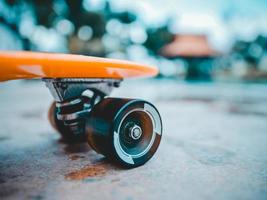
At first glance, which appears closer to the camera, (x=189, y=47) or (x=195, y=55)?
(x=195, y=55)

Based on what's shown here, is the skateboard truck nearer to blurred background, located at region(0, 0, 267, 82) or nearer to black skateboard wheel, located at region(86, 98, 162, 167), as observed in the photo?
black skateboard wheel, located at region(86, 98, 162, 167)

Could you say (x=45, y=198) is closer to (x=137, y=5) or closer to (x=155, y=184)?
→ (x=155, y=184)

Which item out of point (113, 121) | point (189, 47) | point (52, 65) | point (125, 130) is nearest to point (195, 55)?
point (189, 47)

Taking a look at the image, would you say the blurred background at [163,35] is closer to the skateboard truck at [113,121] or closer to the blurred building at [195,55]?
the blurred building at [195,55]

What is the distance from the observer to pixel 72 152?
1921 mm

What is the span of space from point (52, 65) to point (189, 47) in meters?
22.7

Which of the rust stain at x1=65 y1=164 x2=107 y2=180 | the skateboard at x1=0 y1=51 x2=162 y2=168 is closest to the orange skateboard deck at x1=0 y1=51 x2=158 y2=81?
the skateboard at x1=0 y1=51 x2=162 y2=168

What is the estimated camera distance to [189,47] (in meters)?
22.9

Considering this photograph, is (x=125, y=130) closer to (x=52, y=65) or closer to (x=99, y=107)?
(x=99, y=107)

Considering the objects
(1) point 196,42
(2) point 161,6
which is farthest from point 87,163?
(2) point 161,6

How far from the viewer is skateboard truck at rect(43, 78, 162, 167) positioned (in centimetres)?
148

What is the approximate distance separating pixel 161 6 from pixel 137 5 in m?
3.16

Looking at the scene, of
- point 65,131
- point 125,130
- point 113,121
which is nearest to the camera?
point 113,121

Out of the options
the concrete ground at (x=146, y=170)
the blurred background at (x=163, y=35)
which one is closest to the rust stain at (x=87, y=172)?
the concrete ground at (x=146, y=170)
